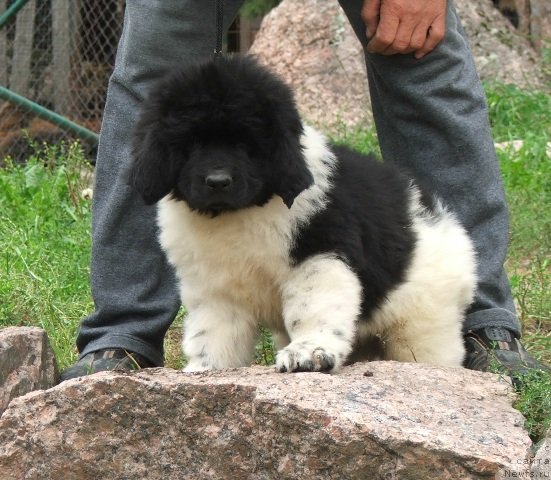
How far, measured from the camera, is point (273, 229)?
11.8 feet

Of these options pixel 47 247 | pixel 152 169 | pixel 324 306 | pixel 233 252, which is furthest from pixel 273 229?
pixel 47 247

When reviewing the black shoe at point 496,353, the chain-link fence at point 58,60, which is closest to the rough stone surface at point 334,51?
the chain-link fence at point 58,60

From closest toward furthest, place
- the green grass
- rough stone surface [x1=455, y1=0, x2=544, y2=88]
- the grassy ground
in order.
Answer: the grassy ground → the green grass → rough stone surface [x1=455, y1=0, x2=544, y2=88]

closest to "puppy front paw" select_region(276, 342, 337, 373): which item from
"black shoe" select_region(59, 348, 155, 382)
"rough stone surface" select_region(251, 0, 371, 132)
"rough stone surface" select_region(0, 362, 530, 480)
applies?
"rough stone surface" select_region(0, 362, 530, 480)

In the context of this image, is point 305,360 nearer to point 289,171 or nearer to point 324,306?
point 324,306

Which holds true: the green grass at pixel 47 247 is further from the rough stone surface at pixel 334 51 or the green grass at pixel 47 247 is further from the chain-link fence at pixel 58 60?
the rough stone surface at pixel 334 51

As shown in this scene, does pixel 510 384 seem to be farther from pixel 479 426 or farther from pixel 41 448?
pixel 41 448

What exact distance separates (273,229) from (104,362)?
0.98 m

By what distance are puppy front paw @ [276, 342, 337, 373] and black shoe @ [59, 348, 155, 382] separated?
862 millimetres

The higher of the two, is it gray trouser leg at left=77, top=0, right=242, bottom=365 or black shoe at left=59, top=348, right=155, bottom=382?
gray trouser leg at left=77, top=0, right=242, bottom=365

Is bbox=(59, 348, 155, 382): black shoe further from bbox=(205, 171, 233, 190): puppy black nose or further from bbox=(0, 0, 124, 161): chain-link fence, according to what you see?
bbox=(0, 0, 124, 161): chain-link fence

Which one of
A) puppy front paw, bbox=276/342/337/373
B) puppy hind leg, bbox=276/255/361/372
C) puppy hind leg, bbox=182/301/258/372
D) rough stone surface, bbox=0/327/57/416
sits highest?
puppy hind leg, bbox=276/255/361/372

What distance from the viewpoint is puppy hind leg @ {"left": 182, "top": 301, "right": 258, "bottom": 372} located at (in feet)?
12.7

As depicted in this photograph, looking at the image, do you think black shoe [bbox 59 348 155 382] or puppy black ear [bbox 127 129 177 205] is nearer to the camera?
puppy black ear [bbox 127 129 177 205]
